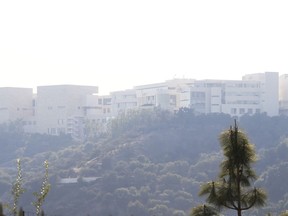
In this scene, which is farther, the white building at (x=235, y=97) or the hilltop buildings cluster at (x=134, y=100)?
the hilltop buildings cluster at (x=134, y=100)

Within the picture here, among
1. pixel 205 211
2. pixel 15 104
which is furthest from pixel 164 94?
pixel 205 211

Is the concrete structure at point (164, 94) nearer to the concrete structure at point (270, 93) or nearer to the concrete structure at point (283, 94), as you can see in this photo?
the concrete structure at point (270, 93)

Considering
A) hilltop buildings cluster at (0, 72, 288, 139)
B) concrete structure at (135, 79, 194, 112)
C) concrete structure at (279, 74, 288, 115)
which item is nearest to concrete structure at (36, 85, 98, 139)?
hilltop buildings cluster at (0, 72, 288, 139)

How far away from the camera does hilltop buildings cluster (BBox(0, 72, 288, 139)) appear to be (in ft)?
365

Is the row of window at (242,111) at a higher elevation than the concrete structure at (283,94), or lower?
lower

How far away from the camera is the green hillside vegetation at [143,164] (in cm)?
8344

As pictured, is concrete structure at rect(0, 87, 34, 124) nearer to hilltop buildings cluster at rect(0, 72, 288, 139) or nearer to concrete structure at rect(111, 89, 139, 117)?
hilltop buildings cluster at rect(0, 72, 288, 139)

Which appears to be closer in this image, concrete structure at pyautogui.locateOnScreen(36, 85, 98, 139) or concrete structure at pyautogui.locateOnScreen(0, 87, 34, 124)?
concrete structure at pyautogui.locateOnScreen(36, 85, 98, 139)

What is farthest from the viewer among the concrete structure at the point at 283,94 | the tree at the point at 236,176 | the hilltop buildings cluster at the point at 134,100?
the concrete structure at the point at 283,94

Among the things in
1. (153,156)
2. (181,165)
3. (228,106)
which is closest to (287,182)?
(181,165)

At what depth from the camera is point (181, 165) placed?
311 feet

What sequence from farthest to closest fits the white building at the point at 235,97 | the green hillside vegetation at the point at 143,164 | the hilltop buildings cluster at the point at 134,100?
1. the hilltop buildings cluster at the point at 134,100
2. the white building at the point at 235,97
3. the green hillside vegetation at the point at 143,164

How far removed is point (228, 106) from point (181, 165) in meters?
18.7

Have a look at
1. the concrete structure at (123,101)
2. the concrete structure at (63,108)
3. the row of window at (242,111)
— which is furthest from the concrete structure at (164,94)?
the concrete structure at (63,108)
